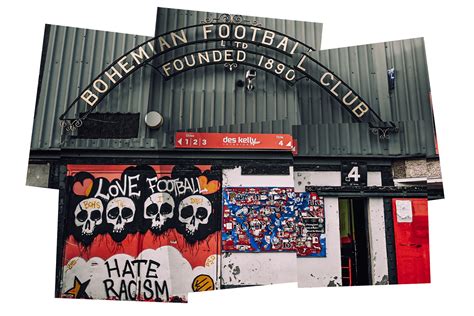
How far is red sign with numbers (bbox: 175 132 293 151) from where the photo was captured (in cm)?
448

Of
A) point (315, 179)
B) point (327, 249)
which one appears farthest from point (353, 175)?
point (327, 249)

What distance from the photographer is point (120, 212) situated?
4441mm

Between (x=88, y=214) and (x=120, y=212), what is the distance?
330 mm

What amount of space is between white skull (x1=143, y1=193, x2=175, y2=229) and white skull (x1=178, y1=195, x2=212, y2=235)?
4.7 inches

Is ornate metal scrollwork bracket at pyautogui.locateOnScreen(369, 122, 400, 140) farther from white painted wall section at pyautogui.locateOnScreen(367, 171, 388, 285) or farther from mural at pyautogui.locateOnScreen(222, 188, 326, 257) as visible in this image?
mural at pyautogui.locateOnScreen(222, 188, 326, 257)

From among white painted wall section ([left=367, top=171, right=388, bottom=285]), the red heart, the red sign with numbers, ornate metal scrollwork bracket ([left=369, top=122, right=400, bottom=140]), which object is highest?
ornate metal scrollwork bracket ([left=369, top=122, right=400, bottom=140])

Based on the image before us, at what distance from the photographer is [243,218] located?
14.6ft

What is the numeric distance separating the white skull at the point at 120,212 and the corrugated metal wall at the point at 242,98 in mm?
574

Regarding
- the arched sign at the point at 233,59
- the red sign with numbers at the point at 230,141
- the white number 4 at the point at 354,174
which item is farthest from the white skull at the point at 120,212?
the white number 4 at the point at 354,174

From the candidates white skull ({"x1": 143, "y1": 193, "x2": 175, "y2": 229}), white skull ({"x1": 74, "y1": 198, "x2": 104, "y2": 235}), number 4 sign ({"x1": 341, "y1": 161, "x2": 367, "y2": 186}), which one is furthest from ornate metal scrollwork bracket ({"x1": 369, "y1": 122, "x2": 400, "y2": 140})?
white skull ({"x1": 74, "y1": 198, "x2": 104, "y2": 235})

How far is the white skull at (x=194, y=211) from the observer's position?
4410 mm

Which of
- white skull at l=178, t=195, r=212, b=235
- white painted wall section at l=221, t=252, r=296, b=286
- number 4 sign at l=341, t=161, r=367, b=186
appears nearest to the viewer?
white painted wall section at l=221, t=252, r=296, b=286

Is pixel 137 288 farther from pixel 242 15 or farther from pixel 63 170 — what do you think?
pixel 242 15

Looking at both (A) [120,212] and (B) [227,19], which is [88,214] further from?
(B) [227,19]
